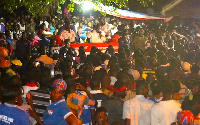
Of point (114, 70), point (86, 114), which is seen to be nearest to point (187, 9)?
point (114, 70)

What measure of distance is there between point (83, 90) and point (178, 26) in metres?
18.8

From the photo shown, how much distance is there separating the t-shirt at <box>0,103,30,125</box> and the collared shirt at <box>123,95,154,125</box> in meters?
1.75

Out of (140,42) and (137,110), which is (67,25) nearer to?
(140,42)

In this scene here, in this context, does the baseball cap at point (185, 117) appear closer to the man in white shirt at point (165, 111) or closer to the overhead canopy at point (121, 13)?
the man in white shirt at point (165, 111)

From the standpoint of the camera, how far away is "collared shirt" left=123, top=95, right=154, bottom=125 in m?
5.34

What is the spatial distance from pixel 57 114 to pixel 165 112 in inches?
64.6

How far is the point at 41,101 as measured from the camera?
5.42 meters

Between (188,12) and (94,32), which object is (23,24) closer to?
(94,32)

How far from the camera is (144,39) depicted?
13.1m

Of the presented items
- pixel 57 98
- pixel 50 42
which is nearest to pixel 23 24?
pixel 50 42

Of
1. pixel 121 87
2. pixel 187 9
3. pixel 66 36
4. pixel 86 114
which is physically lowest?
pixel 86 114

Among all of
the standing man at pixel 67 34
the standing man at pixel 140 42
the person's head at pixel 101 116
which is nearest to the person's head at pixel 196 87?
the person's head at pixel 101 116

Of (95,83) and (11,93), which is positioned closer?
(11,93)

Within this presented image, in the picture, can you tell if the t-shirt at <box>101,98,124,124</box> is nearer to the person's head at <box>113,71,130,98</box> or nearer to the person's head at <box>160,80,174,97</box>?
the person's head at <box>113,71,130,98</box>
